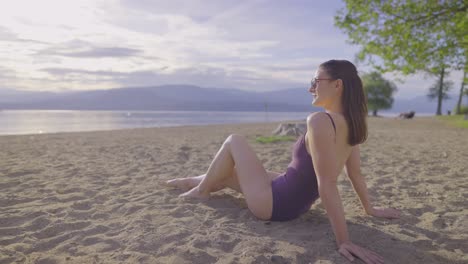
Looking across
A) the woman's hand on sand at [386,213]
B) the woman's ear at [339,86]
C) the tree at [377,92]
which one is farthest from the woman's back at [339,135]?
the tree at [377,92]

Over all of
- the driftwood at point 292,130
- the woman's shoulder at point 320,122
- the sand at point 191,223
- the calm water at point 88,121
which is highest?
the woman's shoulder at point 320,122

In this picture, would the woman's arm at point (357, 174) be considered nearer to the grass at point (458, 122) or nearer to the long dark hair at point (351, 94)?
the long dark hair at point (351, 94)

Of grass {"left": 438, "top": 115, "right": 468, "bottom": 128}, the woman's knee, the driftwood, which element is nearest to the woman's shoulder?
the woman's knee

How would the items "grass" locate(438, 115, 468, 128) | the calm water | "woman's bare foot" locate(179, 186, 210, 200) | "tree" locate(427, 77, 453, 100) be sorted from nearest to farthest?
"woman's bare foot" locate(179, 186, 210, 200), "grass" locate(438, 115, 468, 128), the calm water, "tree" locate(427, 77, 453, 100)

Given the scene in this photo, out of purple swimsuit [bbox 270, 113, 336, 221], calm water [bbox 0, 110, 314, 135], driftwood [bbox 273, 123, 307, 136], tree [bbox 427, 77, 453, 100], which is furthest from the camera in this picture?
tree [bbox 427, 77, 453, 100]

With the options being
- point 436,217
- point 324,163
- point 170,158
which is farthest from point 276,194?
point 170,158

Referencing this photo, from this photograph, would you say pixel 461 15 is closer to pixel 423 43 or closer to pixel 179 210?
pixel 423 43

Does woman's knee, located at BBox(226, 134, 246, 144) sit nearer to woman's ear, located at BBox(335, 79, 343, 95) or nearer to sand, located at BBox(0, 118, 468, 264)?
sand, located at BBox(0, 118, 468, 264)

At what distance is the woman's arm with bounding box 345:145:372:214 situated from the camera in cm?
324

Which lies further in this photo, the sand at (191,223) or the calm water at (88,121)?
the calm water at (88,121)

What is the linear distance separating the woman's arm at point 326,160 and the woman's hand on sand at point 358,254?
0.20 ft

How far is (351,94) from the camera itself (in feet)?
8.59

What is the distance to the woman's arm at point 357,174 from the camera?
3236 millimetres

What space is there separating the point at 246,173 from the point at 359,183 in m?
1.05
